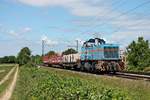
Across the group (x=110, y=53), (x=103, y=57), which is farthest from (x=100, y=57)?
(x=110, y=53)

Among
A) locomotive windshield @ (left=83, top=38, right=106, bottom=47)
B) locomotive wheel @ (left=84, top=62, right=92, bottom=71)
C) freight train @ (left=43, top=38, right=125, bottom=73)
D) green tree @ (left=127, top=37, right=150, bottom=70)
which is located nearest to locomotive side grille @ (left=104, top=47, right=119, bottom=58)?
freight train @ (left=43, top=38, right=125, bottom=73)

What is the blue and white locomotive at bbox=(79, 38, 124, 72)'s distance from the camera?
45.6m

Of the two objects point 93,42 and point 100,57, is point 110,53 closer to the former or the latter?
point 100,57

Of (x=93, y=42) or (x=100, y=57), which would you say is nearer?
(x=100, y=57)

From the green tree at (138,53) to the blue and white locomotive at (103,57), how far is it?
33.5 meters

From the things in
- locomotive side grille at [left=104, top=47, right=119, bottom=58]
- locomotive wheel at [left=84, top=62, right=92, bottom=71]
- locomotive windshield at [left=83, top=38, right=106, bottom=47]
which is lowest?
locomotive wheel at [left=84, top=62, right=92, bottom=71]

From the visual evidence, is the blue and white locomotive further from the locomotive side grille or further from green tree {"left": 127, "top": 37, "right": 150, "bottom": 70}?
green tree {"left": 127, "top": 37, "right": 150, "bottom": 70}

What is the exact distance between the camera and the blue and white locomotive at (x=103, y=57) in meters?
45.6

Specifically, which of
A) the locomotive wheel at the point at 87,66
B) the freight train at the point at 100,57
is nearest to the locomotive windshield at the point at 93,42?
the freight train at the point at 100,57

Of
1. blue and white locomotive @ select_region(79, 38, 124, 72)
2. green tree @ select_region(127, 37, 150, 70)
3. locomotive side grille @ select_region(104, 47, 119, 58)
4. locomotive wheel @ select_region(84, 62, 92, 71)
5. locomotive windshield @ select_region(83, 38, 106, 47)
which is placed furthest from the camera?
green tree @ select_region(127, 37, 150, 70)

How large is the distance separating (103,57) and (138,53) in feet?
139

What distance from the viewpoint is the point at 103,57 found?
4681 cm

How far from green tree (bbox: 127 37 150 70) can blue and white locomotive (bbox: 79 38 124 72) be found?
33516 mm

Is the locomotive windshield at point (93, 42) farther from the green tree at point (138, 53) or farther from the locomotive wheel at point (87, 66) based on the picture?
the green tree at point (138, 53)
